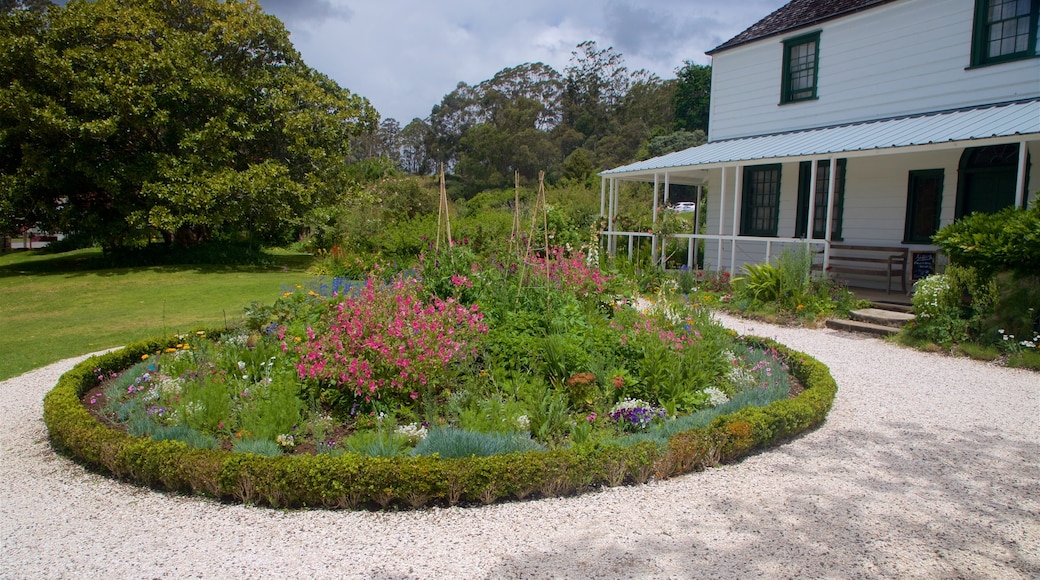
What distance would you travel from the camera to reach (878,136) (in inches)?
418

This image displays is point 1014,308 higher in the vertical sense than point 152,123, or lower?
lower

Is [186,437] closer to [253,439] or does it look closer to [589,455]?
[253,439]

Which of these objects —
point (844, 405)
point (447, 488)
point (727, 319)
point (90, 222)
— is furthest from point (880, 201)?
point (90, 222)

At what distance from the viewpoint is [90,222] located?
1739 cm

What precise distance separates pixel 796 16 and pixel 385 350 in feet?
45.2

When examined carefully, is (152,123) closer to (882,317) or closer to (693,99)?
(882,317)

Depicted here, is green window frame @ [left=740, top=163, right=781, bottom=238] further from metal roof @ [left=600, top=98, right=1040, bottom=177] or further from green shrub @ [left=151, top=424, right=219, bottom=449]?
green shrub @ [left=151, top=424, right=219, bottom=449]

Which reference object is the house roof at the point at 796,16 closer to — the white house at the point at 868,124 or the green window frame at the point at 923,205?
the white house at the point at 868,124

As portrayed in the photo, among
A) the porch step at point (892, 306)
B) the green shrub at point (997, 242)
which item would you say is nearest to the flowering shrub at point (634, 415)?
the green shrub at point (997, 242)

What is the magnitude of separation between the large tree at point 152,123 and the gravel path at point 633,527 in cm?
1425

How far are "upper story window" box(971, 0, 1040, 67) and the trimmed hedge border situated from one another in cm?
1012

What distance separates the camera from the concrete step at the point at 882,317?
9023mm

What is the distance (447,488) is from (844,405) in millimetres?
4109

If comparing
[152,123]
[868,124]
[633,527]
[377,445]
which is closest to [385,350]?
[377,445]
